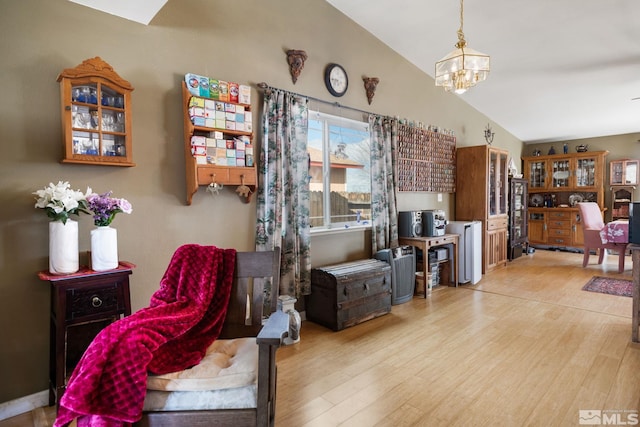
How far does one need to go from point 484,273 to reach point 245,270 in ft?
16.0

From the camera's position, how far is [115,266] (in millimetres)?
2104

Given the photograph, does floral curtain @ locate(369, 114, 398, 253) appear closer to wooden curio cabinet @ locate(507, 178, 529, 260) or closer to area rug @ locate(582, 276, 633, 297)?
area rug @ locate(582, 276, 633, 297)

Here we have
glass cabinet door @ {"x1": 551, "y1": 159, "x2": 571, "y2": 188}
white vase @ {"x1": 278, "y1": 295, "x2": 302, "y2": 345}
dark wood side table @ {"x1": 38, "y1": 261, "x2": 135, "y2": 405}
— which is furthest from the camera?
glass cabinet door @ {"x1": 551, "y1": 159, "x2": 571, "y2": 188}

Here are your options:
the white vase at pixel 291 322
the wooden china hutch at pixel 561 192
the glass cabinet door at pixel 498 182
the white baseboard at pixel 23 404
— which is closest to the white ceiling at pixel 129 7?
the white vase at pixel 291 322

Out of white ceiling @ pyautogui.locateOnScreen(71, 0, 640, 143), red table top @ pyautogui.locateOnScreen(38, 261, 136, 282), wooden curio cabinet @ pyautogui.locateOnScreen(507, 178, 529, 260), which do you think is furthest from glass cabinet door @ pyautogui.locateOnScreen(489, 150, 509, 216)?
red table top @ pyautogui.locateOnScreen(38, 261, 136, 282)

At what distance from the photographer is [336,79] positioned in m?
3.83

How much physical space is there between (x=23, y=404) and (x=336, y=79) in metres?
3.67

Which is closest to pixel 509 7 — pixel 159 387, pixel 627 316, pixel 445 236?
pixel 445 236

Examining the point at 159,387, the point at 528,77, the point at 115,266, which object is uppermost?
the point at 528,77

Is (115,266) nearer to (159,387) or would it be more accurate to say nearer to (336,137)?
(159,387)

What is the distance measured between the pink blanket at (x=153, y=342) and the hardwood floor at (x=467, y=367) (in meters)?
0.76

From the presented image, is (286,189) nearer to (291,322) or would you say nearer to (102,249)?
(291,322)

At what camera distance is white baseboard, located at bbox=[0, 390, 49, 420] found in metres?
2.04

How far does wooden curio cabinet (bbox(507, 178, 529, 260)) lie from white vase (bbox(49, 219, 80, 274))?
676 centimetres
